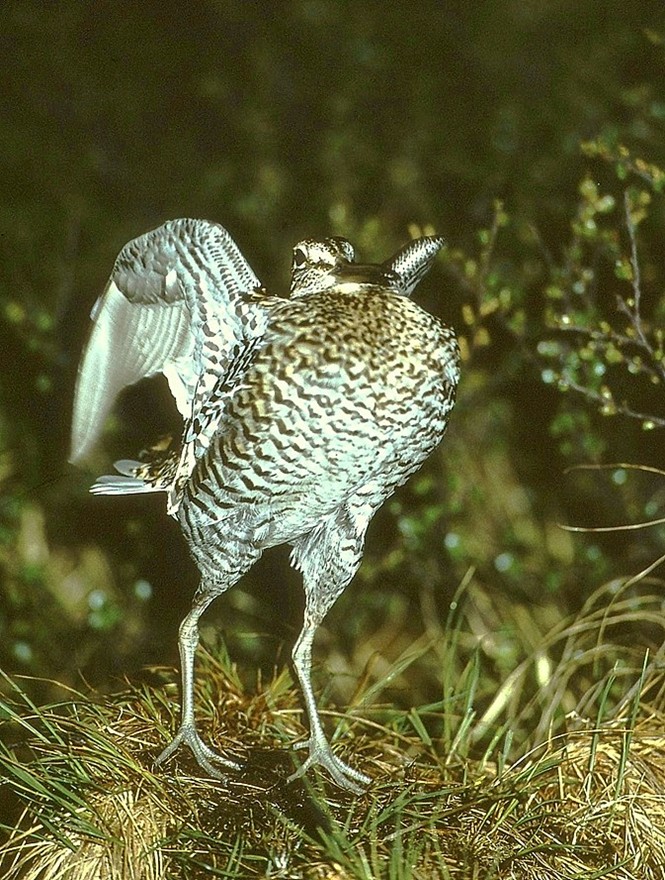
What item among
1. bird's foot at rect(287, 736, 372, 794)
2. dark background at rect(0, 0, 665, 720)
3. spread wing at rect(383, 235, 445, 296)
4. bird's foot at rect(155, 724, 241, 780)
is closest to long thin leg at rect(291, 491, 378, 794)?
bird's foot at rect(287, 736, 372, 794)

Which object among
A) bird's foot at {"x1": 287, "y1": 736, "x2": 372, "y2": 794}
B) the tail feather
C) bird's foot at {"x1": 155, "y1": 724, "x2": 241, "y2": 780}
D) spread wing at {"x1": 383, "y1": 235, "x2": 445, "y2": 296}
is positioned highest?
spread wing at {"x1": 383, "y1": 235, "x2": 445, "y2": 296}

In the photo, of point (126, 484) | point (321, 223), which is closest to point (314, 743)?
point (126, 484)

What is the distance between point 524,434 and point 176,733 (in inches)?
124

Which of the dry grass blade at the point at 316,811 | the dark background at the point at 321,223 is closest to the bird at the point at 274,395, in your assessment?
the dry grass blade at the point at 316,811

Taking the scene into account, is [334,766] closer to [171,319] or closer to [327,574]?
[327,574]

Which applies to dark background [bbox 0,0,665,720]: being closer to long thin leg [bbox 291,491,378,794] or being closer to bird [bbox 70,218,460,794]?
long thin leg [bbox 291,491,378,794]

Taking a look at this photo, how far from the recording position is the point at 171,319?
3.38 metres

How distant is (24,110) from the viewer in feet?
20.7

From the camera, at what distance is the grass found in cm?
288

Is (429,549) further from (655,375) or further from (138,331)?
(138,331)

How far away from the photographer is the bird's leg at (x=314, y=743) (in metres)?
3.29

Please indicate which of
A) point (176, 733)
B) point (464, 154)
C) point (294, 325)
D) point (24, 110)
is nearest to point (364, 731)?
point (176, 733)

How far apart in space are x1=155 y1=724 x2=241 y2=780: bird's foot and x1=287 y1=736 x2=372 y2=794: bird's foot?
21 cm

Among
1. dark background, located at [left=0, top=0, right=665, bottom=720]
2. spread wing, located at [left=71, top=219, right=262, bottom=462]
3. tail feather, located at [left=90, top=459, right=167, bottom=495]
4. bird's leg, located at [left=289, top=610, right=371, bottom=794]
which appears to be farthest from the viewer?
dark background, located at [left=0, top=0, right=665, bottom=720]
